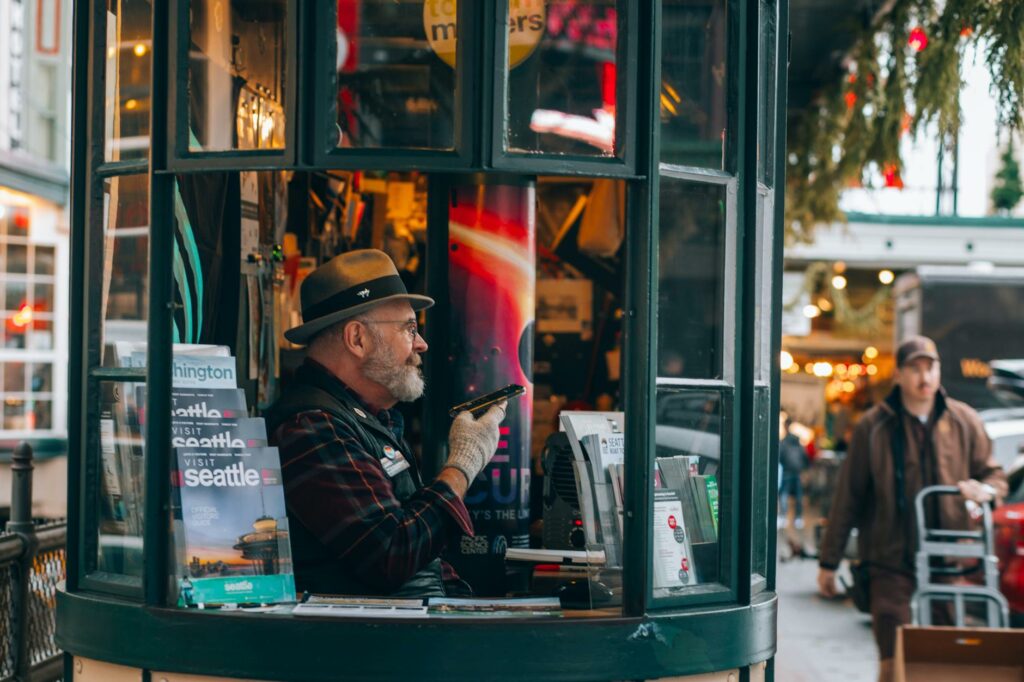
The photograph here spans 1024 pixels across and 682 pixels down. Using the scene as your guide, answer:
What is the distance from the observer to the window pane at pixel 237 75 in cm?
407

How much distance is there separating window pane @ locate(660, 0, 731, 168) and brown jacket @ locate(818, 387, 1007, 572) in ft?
10.6

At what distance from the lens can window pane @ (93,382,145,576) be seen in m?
4.18

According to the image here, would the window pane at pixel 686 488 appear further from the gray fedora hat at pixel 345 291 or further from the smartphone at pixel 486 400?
the gray fedora hat at pixel 345 291

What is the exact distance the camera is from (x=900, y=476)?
23.4 ft

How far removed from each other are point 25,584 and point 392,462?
2.36m

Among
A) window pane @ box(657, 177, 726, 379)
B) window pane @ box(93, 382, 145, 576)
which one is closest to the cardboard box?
window pane @ box(657, 177, 726, 379)

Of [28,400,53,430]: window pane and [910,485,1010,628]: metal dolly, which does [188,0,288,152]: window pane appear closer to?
[910,485,1010,628]: metal dolly

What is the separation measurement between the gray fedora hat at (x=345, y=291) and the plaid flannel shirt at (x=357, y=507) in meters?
0.41

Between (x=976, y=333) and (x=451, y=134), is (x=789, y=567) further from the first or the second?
(x=451, y=134)

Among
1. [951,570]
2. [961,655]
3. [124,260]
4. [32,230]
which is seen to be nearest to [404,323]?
[124,260]

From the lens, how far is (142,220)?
4.21m

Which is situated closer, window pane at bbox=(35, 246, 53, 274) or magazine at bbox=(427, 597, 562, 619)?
magazine at bbox=(427, 597, 562, 619)

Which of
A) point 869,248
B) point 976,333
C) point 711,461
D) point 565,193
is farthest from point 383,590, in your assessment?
point 869,248

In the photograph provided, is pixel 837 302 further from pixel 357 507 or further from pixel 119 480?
pixel 119 480
